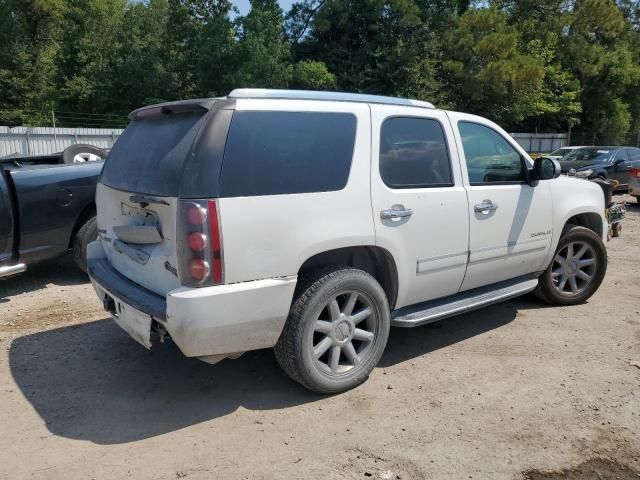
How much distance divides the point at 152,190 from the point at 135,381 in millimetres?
1485

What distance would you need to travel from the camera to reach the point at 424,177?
4023mm

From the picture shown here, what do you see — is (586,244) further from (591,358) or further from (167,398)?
(167,398)

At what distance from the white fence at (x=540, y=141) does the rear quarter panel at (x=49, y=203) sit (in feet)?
97.6

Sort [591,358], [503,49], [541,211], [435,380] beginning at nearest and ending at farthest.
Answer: [435,380] < [591,358] < [541,211] < [503,49]

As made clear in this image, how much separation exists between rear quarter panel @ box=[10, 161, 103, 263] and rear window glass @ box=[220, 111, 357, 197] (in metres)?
3.39

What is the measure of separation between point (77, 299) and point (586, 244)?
5.22m

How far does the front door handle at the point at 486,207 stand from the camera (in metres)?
4.27

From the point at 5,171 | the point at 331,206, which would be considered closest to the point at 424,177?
the point at 331,206

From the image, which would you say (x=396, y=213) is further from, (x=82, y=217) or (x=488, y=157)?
(x=82, y=217)

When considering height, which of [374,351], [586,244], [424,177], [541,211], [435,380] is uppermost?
[424,177]

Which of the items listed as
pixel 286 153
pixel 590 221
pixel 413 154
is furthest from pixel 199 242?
pixel 590 221

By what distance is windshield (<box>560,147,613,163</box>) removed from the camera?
14812mm

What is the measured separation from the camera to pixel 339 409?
11.5ft

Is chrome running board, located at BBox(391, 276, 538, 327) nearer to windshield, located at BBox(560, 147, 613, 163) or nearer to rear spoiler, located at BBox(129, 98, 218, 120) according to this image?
rear spoiler, located at BBox(129, 98, 218, 120)
